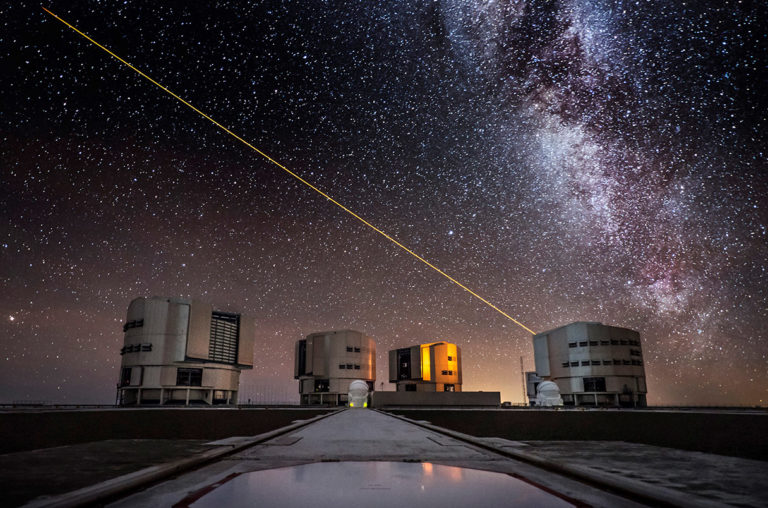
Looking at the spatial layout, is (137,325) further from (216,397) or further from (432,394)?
(432,394)

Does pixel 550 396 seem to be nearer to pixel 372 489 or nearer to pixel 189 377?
pixel 189 377

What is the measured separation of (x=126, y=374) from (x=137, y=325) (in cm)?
797

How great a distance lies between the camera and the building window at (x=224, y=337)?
8000 centimetres

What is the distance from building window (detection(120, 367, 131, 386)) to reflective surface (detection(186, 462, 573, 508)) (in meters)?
77.7

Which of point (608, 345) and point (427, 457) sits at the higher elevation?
point (608, 345)

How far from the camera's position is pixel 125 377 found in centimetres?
7238

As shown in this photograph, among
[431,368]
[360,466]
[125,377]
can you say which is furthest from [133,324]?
[360,466]

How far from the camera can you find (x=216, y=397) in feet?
254

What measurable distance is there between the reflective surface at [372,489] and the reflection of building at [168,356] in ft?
240

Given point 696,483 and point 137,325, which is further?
point 137,325

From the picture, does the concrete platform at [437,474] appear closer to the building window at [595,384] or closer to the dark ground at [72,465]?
the dark ground at [72,465]

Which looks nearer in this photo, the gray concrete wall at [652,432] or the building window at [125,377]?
the gray concrete wall at [652,432]

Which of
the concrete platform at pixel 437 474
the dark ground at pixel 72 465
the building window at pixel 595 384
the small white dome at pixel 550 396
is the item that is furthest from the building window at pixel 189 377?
the concrete platform at pixel 437 474

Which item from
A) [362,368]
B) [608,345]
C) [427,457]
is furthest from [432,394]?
[427,457]
